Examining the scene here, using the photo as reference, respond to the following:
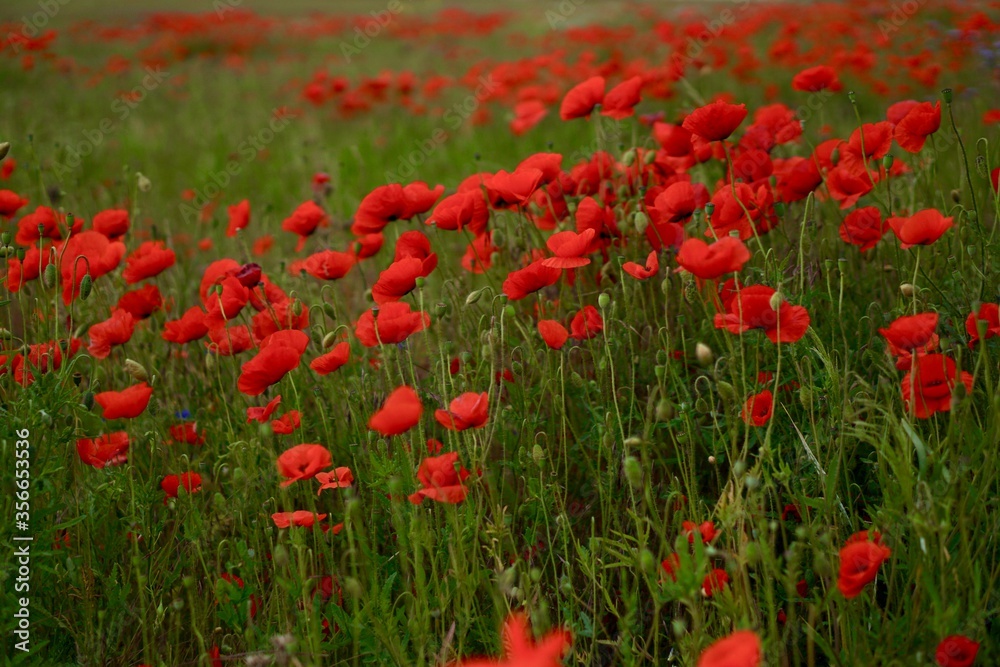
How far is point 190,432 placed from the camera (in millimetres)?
2131

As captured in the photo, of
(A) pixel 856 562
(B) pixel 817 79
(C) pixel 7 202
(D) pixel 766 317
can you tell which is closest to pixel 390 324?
(D) pixel 766 317

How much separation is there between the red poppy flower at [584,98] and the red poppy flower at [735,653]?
73.8 inches

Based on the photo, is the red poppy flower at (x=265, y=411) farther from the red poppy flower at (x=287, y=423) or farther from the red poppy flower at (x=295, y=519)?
the red poppy flower at (x=295, y=519)

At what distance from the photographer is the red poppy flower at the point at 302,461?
1.54 meters

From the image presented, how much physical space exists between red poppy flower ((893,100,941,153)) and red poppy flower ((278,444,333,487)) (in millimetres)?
1464

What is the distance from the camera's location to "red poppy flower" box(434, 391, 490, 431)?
1491mm

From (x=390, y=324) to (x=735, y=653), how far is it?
102 centimetres

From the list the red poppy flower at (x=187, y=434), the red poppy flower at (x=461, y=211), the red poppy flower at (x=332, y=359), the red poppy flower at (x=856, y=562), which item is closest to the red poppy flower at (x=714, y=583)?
the red poppy flower at (x=856, y=562)

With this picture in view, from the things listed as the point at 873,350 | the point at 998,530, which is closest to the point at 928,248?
the point at 873,350

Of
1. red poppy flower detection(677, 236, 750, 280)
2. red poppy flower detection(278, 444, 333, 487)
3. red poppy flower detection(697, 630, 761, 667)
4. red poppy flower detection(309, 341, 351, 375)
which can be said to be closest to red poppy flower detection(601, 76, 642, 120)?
red poppy flower detection(677, 236, 750, 280)

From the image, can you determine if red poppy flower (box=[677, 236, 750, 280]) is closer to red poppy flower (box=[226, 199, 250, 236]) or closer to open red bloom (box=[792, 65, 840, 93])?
open red bloom (box=[792, 65, 840, 93])

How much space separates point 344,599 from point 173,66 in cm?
1088

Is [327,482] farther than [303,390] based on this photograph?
No

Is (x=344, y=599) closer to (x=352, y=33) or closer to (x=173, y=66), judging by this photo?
(x=173, y=66)
